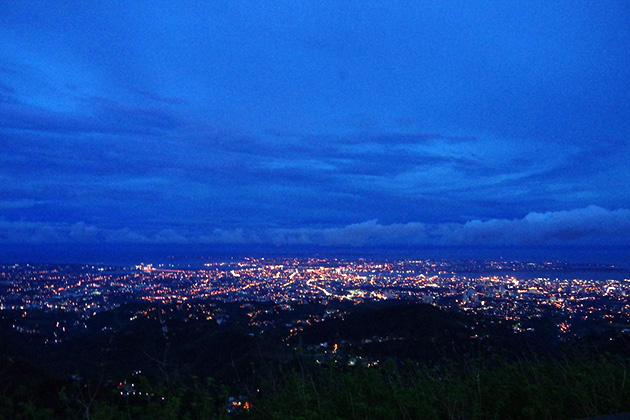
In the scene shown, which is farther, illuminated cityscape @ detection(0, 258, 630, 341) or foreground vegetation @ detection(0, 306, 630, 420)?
illuminated cityscape @ detection(0, 258, 630, 341)

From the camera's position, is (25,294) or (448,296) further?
(25,294)

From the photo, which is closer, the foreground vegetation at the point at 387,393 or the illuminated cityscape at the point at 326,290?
the foreground vegetation at the point at 387,393

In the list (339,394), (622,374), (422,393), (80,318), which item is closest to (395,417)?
(422,393)

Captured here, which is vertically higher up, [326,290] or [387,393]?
[387,393]

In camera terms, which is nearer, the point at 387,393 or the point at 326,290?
the point at 387,393

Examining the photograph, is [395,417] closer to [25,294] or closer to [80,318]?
[80,318]

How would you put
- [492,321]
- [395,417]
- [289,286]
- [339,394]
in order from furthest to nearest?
[289,286] < [492,321] < [339,394] < [395,417]

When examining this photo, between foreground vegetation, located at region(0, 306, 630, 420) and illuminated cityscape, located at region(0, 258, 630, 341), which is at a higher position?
foreground vegetation, located at region(0, 306, 630, 420)

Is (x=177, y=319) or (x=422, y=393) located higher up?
(x=422, y=393)

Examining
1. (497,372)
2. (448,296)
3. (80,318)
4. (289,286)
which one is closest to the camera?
(497,372)

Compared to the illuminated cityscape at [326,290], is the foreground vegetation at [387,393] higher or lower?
higher

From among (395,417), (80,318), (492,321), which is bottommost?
(80,318)
